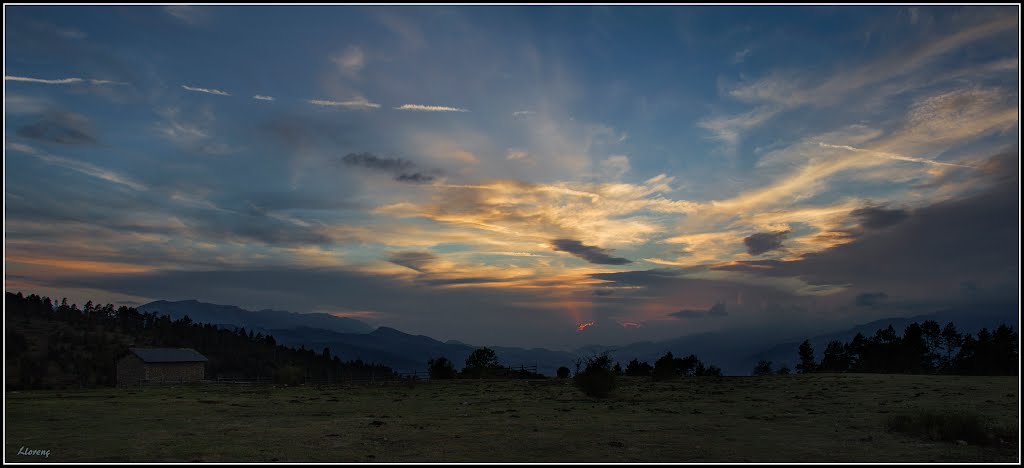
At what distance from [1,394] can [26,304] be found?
14730 cm

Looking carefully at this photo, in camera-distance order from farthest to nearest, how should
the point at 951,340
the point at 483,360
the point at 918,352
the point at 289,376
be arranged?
the point at 951,340, the point at 918,352, the point at 483,360, the point at 289,376

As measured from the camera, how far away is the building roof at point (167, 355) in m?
87.7

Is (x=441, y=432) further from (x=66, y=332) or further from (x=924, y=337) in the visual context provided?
(x=66, y=332)

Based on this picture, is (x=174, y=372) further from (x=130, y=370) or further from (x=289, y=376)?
(x=289, y=376)

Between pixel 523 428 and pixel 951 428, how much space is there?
1297 centimetres

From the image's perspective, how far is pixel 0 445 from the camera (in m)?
17.5

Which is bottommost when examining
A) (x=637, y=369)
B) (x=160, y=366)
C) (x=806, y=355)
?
(x=160, y=366)

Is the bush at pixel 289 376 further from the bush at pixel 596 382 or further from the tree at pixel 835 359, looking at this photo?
Answer: the tree at pixel 835 359

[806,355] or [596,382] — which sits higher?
[806,355]

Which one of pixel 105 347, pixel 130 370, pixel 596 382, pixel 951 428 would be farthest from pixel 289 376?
pixel 105 347

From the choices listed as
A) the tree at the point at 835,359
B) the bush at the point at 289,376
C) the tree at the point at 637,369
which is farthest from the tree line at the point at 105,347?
the tree at the point at 835,359

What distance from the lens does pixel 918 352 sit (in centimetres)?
9194

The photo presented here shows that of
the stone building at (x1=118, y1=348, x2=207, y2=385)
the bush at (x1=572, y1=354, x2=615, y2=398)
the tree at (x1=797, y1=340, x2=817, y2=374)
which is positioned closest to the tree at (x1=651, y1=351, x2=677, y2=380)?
the bush at (x1=572, y1=354, x2=615, y2=398)

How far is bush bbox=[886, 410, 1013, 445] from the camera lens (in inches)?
701
